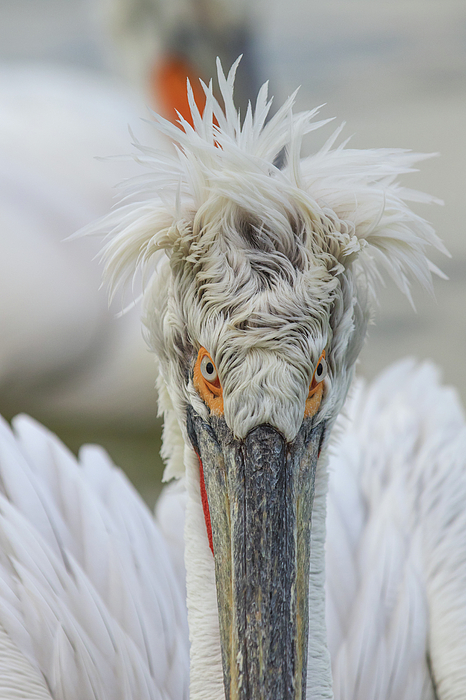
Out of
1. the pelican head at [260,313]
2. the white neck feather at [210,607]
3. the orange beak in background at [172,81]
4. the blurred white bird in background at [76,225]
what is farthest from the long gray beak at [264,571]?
the orange beak in background at [172,81]

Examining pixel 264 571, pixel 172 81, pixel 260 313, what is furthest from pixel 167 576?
pixel 172 81

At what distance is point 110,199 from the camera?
3.94 metres

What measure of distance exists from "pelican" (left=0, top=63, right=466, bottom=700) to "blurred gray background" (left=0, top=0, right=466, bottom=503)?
1.36m

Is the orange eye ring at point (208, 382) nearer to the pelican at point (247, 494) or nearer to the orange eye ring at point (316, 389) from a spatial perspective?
the pelican at point (247, 494)

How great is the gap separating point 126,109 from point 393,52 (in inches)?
94.8

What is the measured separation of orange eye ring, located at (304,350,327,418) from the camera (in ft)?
4.52

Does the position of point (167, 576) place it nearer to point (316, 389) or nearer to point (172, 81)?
point (316, 389)

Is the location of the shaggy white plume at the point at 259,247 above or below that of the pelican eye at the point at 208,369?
above

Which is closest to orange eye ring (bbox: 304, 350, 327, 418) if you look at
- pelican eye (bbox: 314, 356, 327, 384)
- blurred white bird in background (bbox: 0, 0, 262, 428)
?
pelican eye (bbox: 314, 356, 327, 384)

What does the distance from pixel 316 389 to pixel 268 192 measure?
1.03ft

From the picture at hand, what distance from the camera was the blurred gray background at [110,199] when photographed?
11.7 feet

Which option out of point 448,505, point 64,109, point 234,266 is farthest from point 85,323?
point 234,266

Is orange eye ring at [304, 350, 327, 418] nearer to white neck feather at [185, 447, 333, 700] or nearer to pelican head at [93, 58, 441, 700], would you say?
pelican head at [93, 58, 441, 700]

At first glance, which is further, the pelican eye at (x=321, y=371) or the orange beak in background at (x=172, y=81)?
the orange beak in background at (x=172, y=81)
